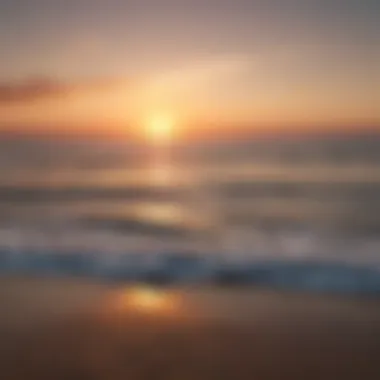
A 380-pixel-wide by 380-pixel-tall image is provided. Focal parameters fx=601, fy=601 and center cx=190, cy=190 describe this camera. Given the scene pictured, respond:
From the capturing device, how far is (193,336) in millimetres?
875

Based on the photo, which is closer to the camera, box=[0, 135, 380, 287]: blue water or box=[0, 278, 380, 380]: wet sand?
box=[0, 278, 380, 380]: wet sand

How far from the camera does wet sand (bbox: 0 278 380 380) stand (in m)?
0.82

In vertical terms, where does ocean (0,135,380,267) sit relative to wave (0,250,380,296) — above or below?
above

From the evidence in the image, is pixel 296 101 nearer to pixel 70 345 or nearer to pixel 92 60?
pixel 92 60

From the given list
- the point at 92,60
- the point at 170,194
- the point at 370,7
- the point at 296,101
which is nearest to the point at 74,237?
the point at 170,194

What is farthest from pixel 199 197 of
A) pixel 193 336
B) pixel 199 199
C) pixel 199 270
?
pixel 193 336

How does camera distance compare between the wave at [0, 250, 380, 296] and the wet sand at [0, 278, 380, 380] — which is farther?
the wave at [0, 250, 380, 296]

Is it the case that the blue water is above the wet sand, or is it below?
above

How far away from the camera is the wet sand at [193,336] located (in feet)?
2.69

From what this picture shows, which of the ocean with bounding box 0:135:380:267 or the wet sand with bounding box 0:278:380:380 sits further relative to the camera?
the ocean with bounding box 0:135:380:267

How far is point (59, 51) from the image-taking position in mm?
1096

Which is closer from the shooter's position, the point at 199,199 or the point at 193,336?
the point at 193,336

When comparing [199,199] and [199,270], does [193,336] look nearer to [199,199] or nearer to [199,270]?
[199,270]

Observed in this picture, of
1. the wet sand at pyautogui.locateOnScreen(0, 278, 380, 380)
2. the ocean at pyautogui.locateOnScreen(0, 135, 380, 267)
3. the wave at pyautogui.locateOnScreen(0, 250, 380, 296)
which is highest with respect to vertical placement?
the ocean at pyautogui.locateOnScreen(0, 135, 380, 267)
